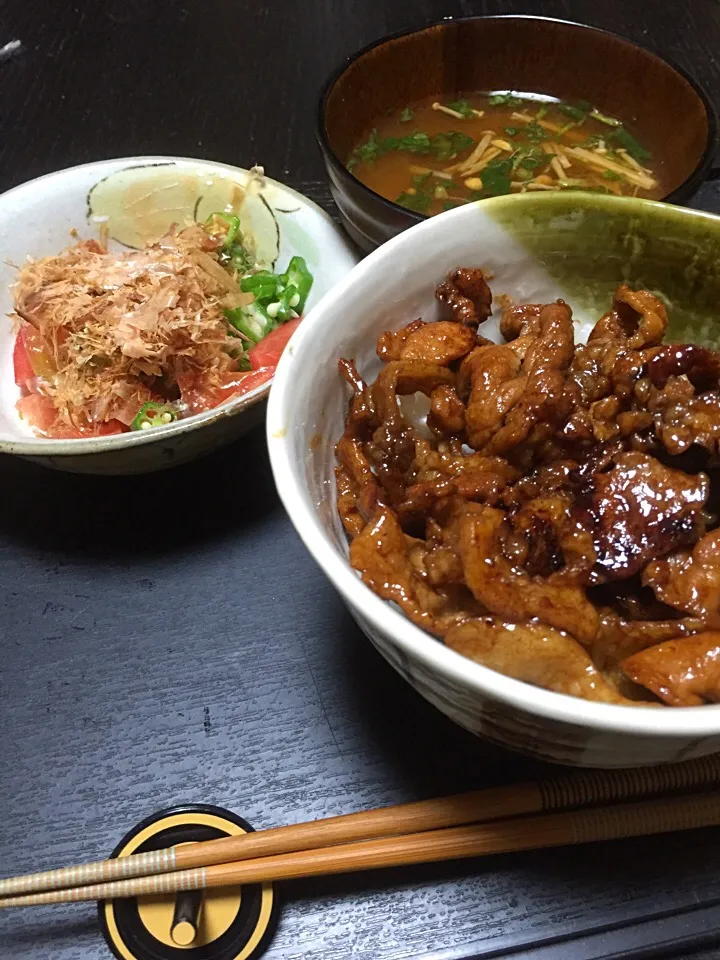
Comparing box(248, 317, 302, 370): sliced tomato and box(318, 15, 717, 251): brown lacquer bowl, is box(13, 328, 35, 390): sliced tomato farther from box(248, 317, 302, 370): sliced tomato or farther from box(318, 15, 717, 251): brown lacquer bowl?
box(318, 15, 717, 251): brown lacquer bowl

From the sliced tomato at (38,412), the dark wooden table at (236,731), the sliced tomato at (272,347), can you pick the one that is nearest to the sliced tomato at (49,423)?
the sliced tomato at (38,412)

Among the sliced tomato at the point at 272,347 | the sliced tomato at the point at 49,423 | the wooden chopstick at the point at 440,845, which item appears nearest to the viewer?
the wooden chopstick at the point at 440,845

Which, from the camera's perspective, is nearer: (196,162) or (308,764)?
(308,764)

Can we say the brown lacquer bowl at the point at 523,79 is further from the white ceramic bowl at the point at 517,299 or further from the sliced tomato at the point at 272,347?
the white ceramic bowl at the point at 517,299

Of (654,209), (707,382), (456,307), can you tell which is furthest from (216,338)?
(707,382)

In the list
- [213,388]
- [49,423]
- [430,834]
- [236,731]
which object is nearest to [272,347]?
[213,388]

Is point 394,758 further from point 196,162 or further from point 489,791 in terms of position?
point 196,162

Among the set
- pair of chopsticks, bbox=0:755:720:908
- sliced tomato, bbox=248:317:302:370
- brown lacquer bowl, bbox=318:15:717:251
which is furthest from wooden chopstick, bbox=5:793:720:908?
brown lacquer bowl, bbox=318:15:717:251
